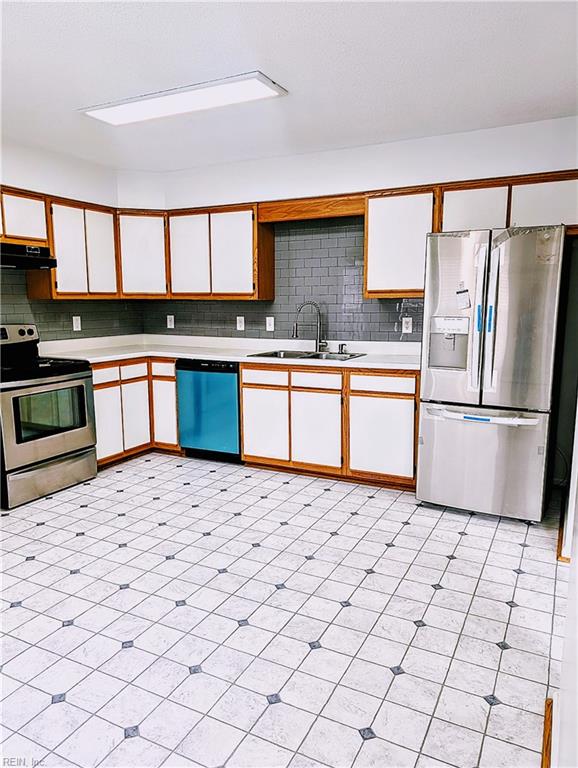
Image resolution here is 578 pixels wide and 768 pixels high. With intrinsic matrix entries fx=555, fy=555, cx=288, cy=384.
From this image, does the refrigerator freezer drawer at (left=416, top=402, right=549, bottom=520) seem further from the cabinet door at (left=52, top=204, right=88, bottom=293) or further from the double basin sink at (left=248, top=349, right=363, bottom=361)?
the cabinet door at (left=52, top=204, right=88, bottom=293)

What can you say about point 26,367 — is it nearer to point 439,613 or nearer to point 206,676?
point 206,676

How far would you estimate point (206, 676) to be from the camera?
210 cm

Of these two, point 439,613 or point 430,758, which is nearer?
point 430,758

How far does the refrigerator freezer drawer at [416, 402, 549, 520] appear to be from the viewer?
3385 mm

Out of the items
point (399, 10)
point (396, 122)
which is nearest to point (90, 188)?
point (396, 122)

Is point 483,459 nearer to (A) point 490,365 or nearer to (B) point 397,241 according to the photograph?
(A) point 490,365

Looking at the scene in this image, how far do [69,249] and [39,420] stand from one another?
1.48 metres

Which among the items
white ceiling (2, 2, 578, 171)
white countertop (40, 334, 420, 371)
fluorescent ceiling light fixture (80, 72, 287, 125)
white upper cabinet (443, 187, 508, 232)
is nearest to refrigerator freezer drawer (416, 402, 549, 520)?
white countertop (40, 334, 420, 371)

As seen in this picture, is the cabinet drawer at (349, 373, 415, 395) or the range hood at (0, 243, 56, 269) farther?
the cabinet drawer at (349, 373, 415, 395)

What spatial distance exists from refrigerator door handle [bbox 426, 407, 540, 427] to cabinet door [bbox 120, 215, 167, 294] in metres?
2.83

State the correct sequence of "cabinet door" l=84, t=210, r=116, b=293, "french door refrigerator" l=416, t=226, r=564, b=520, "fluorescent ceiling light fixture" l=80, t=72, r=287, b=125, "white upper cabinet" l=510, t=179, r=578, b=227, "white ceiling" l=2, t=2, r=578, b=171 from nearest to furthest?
1. "white ceiling" l=2, t=2, r=578, b=171
2. "fluorescent ceiling light fixture" l=80, t=72, r=287, b=125
3. "french door refrigerator" l=416, t=226, r=564, b=520
4. "white upper cabinet" l=510, t=179, r=578, b=227
5. "cabinet door" l=84, t=210, r=116, b=293

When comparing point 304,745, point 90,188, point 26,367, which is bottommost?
point 304,745

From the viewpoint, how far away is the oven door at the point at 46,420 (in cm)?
370

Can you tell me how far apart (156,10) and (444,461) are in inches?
115
